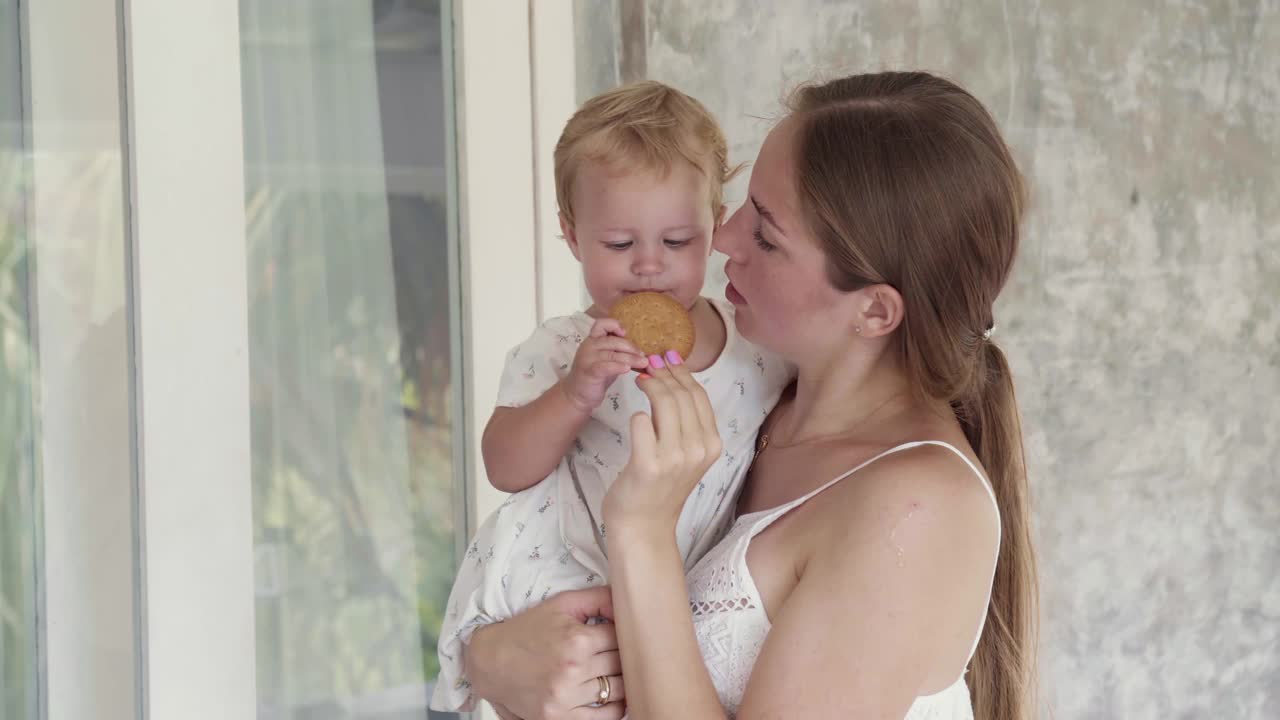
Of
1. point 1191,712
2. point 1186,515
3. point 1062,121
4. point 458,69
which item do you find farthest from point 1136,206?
point 458,69

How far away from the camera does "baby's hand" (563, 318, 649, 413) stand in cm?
128

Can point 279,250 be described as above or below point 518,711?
above

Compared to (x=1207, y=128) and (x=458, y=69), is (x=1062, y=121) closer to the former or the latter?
(x=1207, y=128)

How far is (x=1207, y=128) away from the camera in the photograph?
2951 millimetres

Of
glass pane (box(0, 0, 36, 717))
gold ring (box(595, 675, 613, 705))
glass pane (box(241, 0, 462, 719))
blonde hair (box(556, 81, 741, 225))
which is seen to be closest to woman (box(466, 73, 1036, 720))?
gold ring (box(595, 675, 613, 705))

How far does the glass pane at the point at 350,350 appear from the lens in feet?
6.87

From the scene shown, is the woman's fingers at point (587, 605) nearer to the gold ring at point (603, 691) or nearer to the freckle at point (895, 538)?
the gold ring at point (603, 691)

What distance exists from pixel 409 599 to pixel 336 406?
42 cm

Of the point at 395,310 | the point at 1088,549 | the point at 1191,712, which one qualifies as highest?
the point at 395,310

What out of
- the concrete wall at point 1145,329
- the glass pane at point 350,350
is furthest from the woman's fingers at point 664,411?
the concrete wall at point 1145,329

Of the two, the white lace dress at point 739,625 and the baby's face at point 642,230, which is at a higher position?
the baby's face at point 642,230

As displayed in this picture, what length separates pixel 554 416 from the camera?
1.38 metres

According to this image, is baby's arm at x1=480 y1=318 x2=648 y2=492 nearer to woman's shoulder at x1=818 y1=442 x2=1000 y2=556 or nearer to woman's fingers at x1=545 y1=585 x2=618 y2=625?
woman's fingers at x1=545 y1=585 x2=618 y2=625

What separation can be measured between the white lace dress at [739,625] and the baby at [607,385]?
7.3 inches
